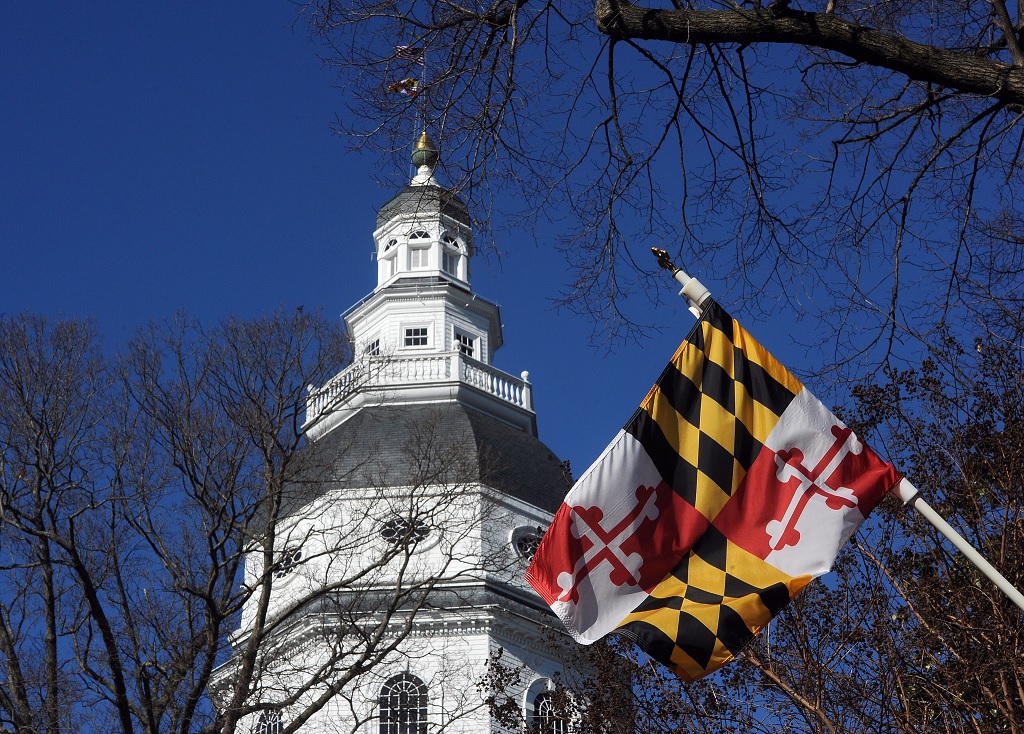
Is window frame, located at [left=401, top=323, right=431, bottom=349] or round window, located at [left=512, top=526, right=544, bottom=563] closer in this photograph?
round window, located at [left=512, top=526, right=544, bottom=563]

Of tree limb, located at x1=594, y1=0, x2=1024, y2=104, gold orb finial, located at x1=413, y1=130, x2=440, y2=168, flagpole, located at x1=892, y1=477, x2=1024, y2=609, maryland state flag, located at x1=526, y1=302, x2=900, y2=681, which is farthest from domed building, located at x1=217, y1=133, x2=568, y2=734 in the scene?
tree limb, located at x1=594, y1=0, x2=1024, y2=104

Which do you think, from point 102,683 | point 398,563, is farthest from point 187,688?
point 398,563

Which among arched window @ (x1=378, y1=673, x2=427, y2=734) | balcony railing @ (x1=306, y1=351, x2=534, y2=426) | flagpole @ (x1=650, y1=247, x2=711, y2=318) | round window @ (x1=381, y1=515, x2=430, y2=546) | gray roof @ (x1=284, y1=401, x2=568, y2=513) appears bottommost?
flagpole @ (x1=650, y1=247, x2=711, y2=318)

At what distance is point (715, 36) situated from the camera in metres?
7.73

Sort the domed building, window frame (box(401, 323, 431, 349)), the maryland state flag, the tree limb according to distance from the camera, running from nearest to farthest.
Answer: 1. the tree limb
2. the maryland state flag
3. the domed building
4. window frame (box(401, 323, 431, 349))

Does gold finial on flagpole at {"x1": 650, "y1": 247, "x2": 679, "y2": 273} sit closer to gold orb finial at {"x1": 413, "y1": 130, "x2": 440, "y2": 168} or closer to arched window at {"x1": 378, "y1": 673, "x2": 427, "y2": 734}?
gold orb finial at {"x1": 413, "y1": 130, "x2": 440, "y2": 168}

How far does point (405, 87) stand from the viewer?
9383mm

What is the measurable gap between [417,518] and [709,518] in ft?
51.7

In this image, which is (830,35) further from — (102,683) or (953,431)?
(102,683)

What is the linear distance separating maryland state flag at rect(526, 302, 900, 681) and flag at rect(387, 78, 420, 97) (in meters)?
2.45

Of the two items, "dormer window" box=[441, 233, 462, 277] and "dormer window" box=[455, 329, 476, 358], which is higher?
"dormer window" box=[441, 233, 462, 277]

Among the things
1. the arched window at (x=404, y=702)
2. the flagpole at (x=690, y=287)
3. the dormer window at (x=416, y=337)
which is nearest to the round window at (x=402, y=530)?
the arched window at (x=404, y=702)

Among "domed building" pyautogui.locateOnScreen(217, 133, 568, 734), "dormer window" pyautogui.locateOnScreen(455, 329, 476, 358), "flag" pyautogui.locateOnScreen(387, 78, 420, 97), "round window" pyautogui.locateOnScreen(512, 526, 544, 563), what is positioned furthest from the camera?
"dormer window" pyautogui.locateOnScreen(455, 329, 476, 358)

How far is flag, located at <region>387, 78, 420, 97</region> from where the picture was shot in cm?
910
